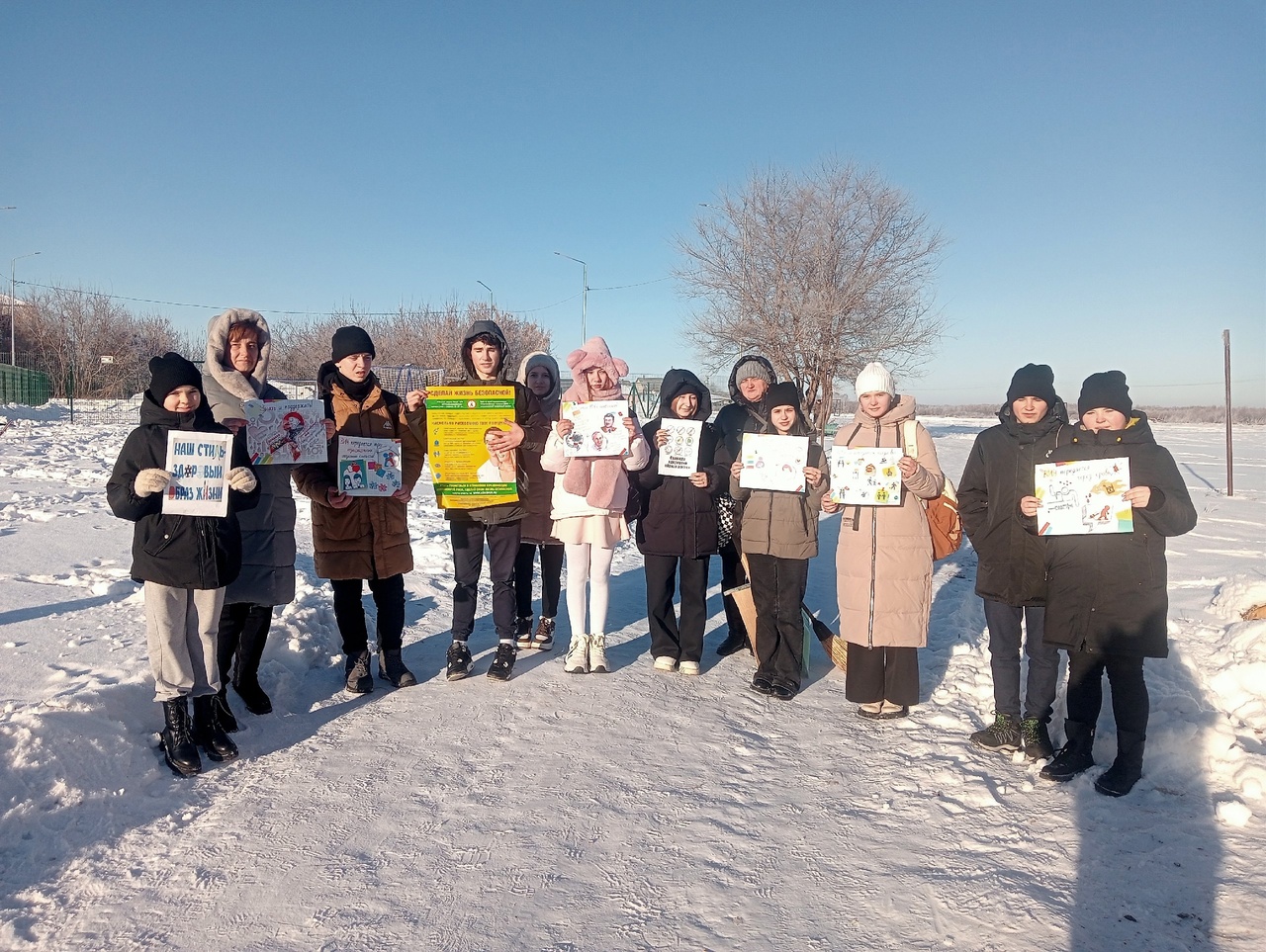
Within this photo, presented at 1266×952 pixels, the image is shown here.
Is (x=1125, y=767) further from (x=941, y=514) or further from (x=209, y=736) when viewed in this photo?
(x=209, y=736)

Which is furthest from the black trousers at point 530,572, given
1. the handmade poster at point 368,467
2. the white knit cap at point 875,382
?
the white knit cap at point 875,382

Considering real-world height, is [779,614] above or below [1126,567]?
below

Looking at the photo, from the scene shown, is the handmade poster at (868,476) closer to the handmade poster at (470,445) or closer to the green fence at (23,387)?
the handmade poster at (470,445)

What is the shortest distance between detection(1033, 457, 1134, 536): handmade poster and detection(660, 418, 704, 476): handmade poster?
87.6 inches

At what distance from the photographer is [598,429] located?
521 centimetres

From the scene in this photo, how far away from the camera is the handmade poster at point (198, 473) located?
152 inches

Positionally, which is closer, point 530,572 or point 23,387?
point 530,572

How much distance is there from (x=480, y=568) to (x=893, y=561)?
280 centimetres

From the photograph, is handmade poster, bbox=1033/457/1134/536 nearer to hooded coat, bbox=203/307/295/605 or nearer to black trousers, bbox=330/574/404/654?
black trousers, bbox=330/574/404/654

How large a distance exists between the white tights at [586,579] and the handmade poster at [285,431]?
184 cm

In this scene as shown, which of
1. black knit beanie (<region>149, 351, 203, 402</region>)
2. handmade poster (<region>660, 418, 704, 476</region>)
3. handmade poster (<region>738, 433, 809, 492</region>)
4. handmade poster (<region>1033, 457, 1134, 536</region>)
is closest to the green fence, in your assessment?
black knit beanie (<region>149, 351, 203, 402</region>)

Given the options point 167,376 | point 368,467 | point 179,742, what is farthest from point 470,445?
point 179,742

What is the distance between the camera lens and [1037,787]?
12.7ft

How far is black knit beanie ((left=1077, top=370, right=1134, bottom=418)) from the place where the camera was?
390 centimetres
